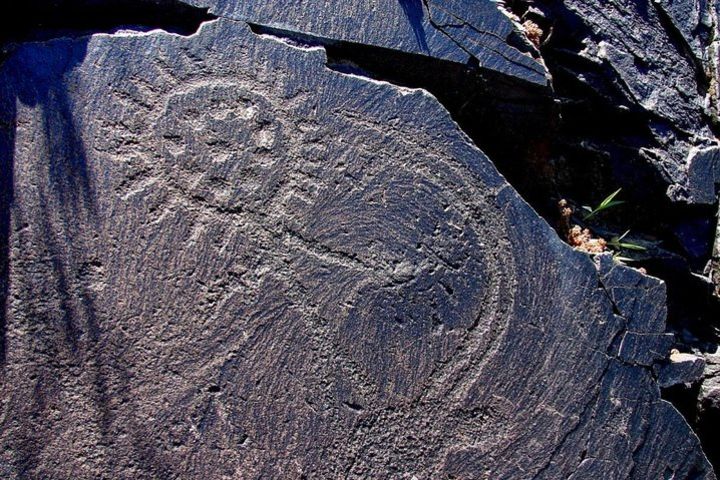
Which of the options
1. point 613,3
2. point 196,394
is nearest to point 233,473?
point 196,394

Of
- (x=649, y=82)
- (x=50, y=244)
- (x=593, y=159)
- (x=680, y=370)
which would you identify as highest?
(x=649, y=82)

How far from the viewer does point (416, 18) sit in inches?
66.6

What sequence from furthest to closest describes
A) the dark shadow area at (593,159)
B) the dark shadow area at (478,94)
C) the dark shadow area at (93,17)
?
the dark shadow area at (593,159) → the dark shadow area at (478,94) → the dark shadow area at (93,17)

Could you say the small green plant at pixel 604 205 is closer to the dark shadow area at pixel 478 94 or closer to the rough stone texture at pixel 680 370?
the dark shadow area at pixel 478 94

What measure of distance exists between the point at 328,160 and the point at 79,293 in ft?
1.95

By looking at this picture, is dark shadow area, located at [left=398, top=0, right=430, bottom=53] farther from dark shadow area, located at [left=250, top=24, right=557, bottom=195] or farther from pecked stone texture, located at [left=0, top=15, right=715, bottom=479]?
pecked stone texture, located at [left=0, top=15, right=715, bottom=479]

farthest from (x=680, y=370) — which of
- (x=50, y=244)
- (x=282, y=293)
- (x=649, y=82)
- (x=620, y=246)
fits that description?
(x=50, y=244)

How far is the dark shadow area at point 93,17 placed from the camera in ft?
5.12

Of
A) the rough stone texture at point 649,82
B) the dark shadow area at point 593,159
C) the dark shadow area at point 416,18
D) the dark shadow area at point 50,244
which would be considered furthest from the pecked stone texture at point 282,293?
the rough stone texture at point 649,82

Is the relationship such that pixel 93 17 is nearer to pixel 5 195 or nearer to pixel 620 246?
pixel 5 195

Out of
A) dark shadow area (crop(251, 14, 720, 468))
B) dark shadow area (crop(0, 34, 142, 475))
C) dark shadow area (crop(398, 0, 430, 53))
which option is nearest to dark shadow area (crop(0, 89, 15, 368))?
dark shadow area (crop(0, 34, 142, 475))

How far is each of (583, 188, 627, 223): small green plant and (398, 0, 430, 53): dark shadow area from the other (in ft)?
2.19

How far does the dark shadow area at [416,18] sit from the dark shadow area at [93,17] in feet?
1.55

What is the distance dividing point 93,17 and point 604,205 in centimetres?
140
